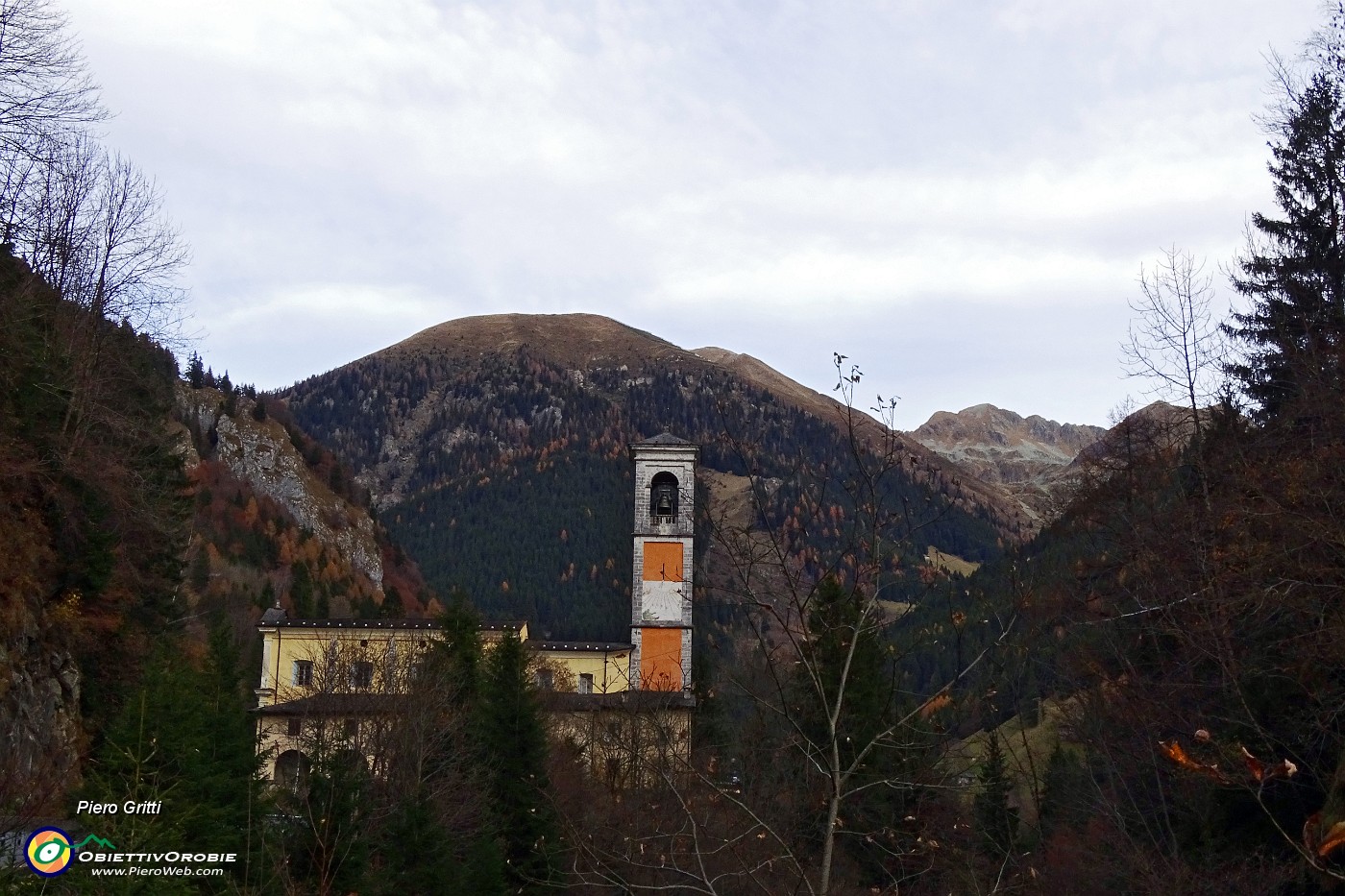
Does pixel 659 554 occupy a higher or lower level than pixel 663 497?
lower

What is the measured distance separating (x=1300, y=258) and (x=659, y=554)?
81.1 feet

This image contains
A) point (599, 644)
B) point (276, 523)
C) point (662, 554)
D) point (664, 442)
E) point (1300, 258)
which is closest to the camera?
point (1300, 258)

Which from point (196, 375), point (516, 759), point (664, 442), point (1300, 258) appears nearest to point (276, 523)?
point (196, 375)

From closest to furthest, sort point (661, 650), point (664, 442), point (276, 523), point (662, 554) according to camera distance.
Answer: point (664, 442)
point (662, 554)
point (661, 650)
point (276, 523)

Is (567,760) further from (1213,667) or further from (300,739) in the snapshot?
(1213,667)

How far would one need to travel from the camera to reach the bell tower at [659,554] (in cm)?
4359

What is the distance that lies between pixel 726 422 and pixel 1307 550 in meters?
11.6

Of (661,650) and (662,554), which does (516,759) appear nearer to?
(662,554)

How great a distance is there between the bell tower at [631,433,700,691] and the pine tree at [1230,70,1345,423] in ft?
70.2

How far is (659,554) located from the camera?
144ft

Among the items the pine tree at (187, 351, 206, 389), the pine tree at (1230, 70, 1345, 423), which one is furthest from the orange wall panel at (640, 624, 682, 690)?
the pine tree at (187, 351, 206, 389)

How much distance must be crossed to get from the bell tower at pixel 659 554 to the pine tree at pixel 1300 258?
21.4 m

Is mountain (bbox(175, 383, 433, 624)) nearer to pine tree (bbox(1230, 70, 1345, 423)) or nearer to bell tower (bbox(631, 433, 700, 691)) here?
bell tower (bbox(631, 433, 700, 691))

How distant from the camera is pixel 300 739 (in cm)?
2891
